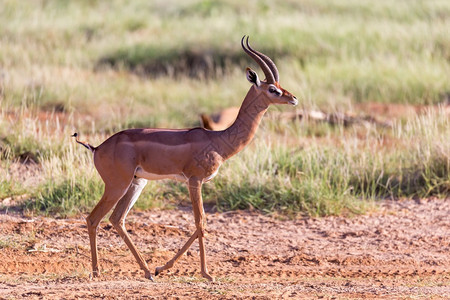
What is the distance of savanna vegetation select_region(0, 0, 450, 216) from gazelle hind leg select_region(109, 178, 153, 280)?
7.93 feet

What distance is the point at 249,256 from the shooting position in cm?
723

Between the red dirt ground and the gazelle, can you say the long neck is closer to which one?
the gazelle

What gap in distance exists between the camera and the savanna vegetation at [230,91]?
889 centimetres

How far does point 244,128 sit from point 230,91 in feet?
29.8

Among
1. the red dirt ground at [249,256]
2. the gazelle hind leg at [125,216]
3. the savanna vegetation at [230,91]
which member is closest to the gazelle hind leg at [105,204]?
the gazelle hind leg at [125,216]

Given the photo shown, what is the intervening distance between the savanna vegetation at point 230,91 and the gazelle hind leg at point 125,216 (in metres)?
2.42

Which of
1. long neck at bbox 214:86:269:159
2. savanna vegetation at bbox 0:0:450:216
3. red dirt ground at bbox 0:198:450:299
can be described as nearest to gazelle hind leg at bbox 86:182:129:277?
red dirt ground at bbox 0:198:450:299

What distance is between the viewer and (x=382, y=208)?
8914mm

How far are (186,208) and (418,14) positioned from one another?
15500mm

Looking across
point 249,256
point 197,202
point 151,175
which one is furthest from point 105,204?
point 249,256

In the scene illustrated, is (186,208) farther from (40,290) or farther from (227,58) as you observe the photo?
(227,58)

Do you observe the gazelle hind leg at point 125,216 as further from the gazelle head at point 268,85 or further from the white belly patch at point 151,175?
the gazelle head at point 268,85

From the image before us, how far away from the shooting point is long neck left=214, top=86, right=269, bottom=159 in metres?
5.86

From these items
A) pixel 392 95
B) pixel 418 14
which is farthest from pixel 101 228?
pixel 418 14
